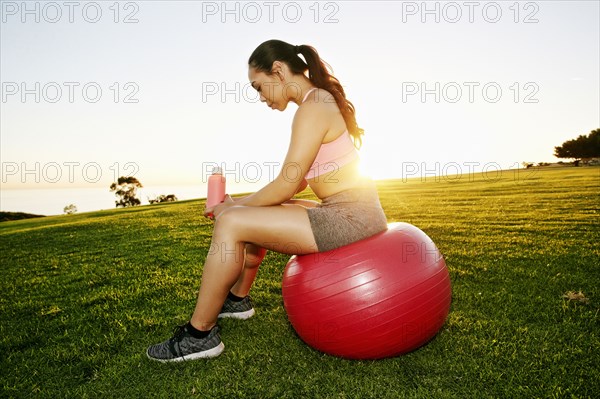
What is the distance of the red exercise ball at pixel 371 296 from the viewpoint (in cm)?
267

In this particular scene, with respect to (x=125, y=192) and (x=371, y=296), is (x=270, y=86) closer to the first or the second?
(x=371, y=296)

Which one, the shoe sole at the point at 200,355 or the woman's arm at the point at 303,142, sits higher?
the woman's arm at the point at 303,142

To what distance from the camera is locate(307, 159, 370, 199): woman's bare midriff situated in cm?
291

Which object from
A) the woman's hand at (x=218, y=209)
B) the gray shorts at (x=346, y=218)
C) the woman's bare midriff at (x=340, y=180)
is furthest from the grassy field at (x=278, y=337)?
the woman's bare midriff at (x=340, y=180)

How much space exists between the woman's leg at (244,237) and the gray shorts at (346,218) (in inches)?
2.8

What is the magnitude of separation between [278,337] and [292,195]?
1240 millimetres

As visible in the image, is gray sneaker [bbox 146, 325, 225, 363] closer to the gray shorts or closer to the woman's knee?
the woman's knee

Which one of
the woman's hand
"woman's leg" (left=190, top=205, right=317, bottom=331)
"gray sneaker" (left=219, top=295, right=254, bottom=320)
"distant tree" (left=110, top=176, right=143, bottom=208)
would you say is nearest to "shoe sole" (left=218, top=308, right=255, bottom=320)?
"gray sneaker" (left=219, top=295, right=254, bottom=320)

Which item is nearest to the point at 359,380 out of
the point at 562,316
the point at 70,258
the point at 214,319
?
the point at 214,319

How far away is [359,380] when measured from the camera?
2680 mm

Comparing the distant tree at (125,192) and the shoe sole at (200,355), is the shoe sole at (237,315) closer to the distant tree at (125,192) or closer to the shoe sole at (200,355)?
the shoe sole at (200,355)

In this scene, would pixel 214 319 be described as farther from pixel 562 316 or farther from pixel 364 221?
pixel 562 316

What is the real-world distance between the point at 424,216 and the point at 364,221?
28.4ft

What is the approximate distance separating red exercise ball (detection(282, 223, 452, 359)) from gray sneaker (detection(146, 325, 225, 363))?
685mm
